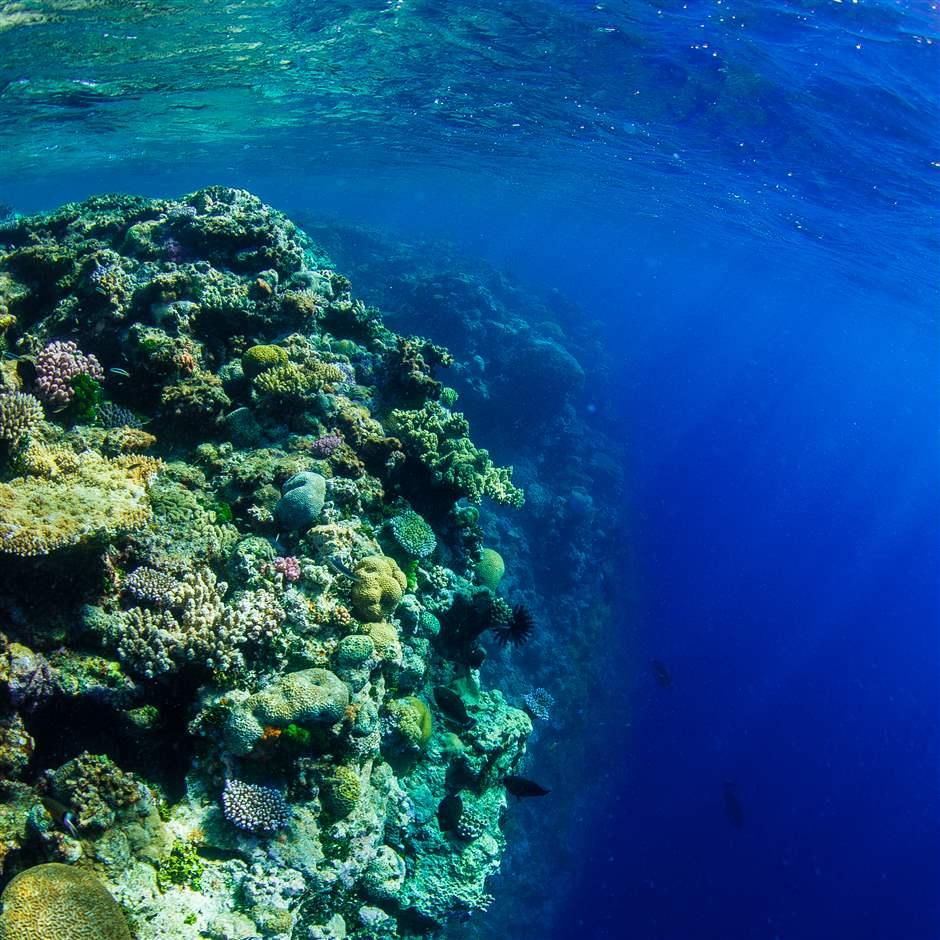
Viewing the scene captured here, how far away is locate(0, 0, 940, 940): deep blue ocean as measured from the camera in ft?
55.0

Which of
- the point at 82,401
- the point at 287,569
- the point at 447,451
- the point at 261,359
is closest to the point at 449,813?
the point at 287,569

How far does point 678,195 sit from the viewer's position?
127 ft

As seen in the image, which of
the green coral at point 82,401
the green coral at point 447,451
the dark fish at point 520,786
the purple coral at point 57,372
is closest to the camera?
the purple coral at point 57,372

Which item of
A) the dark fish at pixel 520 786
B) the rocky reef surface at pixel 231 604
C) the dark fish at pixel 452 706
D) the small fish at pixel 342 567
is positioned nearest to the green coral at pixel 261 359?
the rocky reef surface at pixel 231 604

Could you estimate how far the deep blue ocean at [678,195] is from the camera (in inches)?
660

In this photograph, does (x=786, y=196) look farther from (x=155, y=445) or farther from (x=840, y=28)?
(x=155, y=445)

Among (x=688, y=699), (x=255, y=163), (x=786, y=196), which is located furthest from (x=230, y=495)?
(x=255, y=163)

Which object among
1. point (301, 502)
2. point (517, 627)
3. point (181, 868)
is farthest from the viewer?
point (517, 627)

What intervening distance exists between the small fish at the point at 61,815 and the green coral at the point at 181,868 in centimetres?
72

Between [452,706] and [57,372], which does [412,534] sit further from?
[57,372]

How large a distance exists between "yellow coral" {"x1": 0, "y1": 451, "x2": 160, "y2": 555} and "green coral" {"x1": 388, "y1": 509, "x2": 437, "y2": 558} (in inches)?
124

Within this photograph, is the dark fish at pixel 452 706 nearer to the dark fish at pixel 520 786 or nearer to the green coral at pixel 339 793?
the dark fish at pixel 520 786

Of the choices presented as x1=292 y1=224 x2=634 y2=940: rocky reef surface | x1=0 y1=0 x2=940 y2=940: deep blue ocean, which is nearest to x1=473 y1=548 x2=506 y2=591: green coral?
x1=292 y1=224 x2=634 y2=940: rocky reef surface

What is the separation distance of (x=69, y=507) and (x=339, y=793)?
3.63 meters
